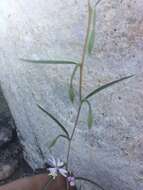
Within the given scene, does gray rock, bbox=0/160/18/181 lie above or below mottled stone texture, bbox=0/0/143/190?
below

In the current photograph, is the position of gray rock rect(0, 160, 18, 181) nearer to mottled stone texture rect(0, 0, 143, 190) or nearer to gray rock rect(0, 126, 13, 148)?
gray rock rect(0, 126, 13, 148)

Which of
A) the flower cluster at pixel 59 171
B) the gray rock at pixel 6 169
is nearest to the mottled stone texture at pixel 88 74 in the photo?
the flower cluster at pixel 59 171

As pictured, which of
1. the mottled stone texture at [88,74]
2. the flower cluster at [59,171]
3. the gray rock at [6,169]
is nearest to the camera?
the mottled stone texture at [88,74]

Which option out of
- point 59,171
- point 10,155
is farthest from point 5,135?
point 59,171

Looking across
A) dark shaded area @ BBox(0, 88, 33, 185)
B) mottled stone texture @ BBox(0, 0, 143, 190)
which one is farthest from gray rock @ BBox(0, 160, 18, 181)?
mottled stone texture @ BBox(0, 0, 143, 190)

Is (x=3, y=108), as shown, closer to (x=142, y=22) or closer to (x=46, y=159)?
(x=46, y=159)

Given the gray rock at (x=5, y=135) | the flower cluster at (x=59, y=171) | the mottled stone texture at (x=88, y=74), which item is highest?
the mottled stone texture at (x=88, y=74)

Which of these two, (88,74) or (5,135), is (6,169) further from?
(88,74)

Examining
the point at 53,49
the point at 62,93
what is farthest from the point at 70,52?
the point at 62,93

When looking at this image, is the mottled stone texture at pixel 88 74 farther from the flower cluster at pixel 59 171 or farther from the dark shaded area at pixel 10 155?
the dark shaded area at pixel 10 155
